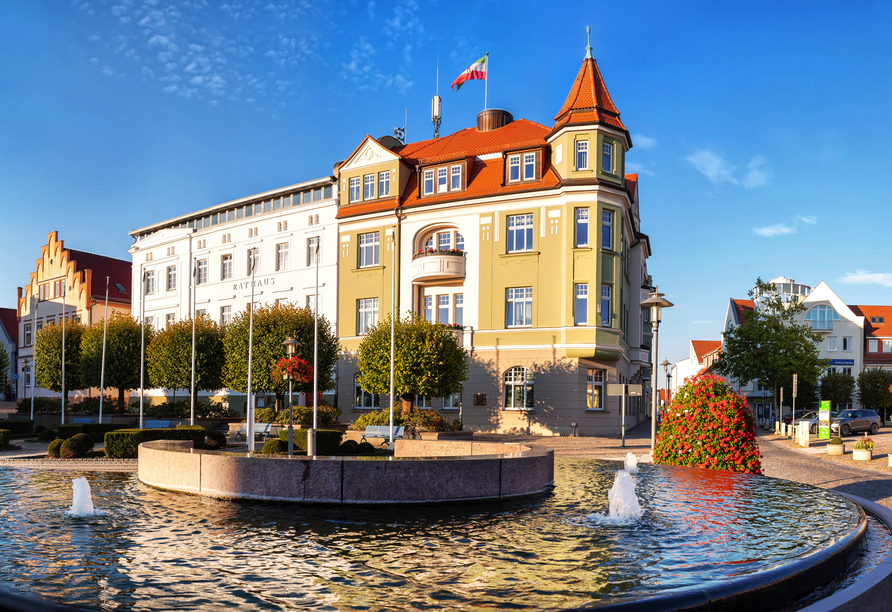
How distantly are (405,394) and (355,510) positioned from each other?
78.1ft

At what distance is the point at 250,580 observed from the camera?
6.73 meters

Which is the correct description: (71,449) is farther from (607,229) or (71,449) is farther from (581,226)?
(607,229)

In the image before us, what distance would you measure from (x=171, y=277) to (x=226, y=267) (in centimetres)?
888

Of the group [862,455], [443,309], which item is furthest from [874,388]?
[862,455]

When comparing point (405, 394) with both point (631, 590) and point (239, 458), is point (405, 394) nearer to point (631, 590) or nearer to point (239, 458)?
point (239, 458)

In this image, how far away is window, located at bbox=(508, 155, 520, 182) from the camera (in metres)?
40.5

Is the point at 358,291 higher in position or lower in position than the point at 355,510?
higher

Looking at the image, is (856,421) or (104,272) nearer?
(856,421)

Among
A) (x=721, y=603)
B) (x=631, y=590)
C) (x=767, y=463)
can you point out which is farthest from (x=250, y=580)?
(x=767, y=463)

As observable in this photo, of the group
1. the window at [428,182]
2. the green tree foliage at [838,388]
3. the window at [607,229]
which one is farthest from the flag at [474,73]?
the green tree foliage at [838,388]

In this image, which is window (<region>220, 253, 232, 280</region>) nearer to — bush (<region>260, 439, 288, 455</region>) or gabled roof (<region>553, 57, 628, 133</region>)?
gabled roof (<region>553, 57, 628, 133</region>)

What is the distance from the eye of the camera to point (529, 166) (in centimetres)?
4009

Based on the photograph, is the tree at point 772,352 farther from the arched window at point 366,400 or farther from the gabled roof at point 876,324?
the arched window at point 366,400

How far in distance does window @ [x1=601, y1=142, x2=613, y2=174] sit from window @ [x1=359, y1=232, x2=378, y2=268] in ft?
52.2
